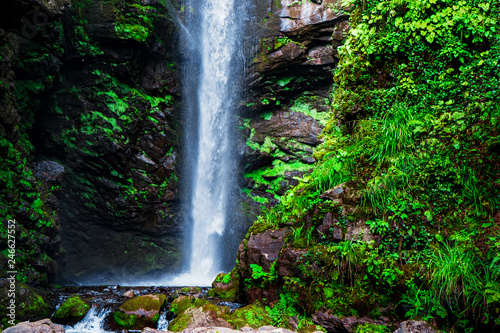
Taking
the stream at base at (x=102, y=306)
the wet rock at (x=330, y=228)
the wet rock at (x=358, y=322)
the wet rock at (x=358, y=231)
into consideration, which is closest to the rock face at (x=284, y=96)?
the stream at base at (x=102, y=306)

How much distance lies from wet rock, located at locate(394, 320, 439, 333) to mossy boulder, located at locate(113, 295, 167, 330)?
442 cm

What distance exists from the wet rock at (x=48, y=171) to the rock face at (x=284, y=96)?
6.99 m

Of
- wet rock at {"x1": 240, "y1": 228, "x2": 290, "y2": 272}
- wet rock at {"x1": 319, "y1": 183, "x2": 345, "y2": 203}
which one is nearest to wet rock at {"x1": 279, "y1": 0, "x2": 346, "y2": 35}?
wet rock at {"x1": 319, "y1": 183, "x2": 345, "y2": 203}

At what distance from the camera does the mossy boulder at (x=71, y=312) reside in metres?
6.00

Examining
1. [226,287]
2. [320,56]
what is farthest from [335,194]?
[320,56]

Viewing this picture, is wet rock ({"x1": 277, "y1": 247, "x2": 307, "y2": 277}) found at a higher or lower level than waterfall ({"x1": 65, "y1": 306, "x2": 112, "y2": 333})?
higher

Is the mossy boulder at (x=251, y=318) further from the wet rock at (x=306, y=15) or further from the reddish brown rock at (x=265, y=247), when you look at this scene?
the wet rock at (x=306, y=15)

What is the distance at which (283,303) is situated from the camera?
4.26m

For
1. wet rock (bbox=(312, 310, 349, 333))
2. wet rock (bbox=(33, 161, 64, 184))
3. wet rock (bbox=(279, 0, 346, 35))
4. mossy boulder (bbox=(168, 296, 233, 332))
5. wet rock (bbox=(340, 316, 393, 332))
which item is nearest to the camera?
wet rock (bbox=(340, 316, 393, 332))

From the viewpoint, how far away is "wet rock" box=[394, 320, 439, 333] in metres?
3.04

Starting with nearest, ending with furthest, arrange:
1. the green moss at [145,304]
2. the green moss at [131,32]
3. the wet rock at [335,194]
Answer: the wet rock at [335,194] → the green moss at [145,304] → the green moss at [131,32]

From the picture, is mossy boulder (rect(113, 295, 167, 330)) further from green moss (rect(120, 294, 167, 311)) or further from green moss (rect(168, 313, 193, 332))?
green moss (rect(168, 313, 193, 332))

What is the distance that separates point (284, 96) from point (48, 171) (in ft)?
30.5

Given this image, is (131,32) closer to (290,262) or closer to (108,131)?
(108,131)
